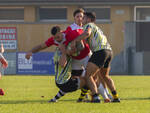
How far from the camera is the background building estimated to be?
3438 centimetres

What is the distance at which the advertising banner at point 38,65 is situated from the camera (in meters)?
31.0

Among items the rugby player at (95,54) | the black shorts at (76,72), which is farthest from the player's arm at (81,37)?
the black shorts at (76,72)

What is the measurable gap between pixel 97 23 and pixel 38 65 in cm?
556

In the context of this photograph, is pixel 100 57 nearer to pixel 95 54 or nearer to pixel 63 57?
pixel 95 54

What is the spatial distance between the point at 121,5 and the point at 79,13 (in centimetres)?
2420

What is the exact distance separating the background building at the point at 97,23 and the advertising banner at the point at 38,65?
394 centimetres

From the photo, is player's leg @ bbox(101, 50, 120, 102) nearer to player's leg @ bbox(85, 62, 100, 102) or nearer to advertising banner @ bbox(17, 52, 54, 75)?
player's leg @ bbox(85, 62, 100, 102)

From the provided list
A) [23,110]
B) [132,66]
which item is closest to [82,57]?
[23,110]

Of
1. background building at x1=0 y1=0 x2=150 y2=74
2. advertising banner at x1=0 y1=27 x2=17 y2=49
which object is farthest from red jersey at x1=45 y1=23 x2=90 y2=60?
advertising banner at x1=0 y1=27 x2=17 y2=49

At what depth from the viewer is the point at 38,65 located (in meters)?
31.2

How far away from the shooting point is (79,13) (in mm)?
11719

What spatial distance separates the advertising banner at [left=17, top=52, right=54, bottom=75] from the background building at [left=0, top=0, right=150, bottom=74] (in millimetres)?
3941

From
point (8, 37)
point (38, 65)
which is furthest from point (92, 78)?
point (8, 37)

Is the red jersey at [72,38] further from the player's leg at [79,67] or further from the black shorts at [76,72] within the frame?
the black shorts at [76,72]
